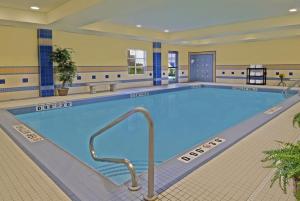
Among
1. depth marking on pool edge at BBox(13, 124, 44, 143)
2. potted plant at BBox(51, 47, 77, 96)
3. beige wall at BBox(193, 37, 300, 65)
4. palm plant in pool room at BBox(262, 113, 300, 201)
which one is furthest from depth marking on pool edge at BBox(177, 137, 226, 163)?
beige wall at BBox(193, 37, 300, 65)

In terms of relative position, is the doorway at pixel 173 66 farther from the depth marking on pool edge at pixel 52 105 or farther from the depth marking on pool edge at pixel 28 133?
the depth marking on pool edge at pixel 28 133

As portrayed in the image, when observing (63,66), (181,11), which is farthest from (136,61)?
(181,11)

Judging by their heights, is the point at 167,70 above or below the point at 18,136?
above

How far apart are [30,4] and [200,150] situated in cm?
522

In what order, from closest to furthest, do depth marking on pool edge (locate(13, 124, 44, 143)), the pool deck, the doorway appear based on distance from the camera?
the pool deck < depth marking on pool edge (locate(13, 124, 44, 143)) < the doorway

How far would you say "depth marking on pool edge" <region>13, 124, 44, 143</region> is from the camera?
11.1 ft

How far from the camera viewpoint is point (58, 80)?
798 cm

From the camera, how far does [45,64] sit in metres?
7.54

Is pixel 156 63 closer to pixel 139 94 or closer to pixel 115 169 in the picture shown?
pixel 139 94

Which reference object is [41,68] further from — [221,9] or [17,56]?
[221,9]

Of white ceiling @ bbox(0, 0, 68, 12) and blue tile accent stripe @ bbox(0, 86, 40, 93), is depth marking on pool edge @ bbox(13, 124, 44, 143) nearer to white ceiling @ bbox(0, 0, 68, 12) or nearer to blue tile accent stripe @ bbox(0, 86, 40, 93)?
white ceiling @ bbox(0, 0, 68, 12)

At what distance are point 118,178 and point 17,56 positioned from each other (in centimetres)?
608

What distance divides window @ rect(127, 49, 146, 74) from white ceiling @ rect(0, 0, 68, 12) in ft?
16.1

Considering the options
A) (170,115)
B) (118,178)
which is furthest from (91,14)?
(118,178)
